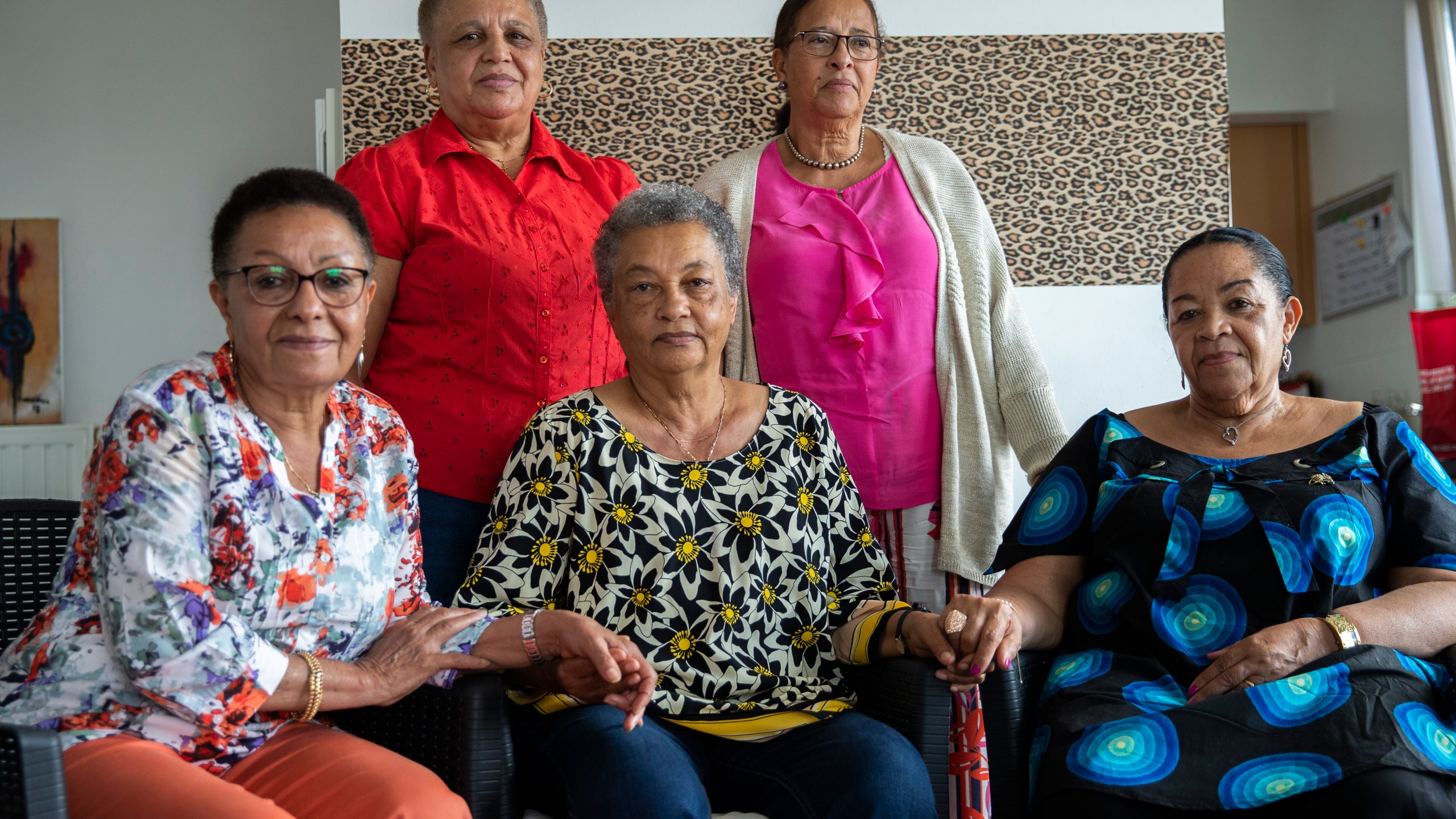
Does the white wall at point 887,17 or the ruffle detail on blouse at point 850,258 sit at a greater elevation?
the white wall at point 887,17

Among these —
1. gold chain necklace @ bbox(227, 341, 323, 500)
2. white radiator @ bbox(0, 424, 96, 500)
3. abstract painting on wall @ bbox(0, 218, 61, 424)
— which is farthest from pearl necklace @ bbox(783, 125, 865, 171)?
abstract painting on wall @ bbox(0, 218, 61, 424)

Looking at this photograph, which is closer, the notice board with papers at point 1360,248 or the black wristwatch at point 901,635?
the black wristwatch at point 901,635

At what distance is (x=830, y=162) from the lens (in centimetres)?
266

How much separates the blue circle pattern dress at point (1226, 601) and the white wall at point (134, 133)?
→ 5265 millimetres

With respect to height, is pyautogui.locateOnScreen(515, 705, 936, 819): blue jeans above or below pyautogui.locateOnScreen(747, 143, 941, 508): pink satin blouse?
below

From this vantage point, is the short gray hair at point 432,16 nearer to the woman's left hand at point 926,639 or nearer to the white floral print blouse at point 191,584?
the white floral print blouse at point 191,584

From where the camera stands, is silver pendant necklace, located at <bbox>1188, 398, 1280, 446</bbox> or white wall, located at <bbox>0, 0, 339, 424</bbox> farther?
white wall, located at <bbox>0, 0, 339, 424</bbox>

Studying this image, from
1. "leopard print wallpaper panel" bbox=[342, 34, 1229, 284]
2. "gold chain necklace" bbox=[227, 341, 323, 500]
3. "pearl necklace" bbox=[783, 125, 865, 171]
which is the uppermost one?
"leopard print wallpaper panel" bbox=[342, 34, 1229, 284]

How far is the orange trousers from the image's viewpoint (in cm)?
137

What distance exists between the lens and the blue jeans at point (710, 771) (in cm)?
165

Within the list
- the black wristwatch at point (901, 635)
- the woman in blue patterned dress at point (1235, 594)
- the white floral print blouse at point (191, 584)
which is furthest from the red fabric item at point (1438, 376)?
the white floral print blouse at point (191, 584)

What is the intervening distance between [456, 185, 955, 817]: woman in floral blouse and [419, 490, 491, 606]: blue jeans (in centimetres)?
29

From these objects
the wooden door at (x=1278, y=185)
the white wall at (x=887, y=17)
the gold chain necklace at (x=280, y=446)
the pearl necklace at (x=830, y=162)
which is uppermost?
the wooden door at (x=1278, y=185)

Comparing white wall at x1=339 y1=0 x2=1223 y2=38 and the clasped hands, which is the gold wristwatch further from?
white wall at x1=339 y1=0 x2=1223 y2=38
